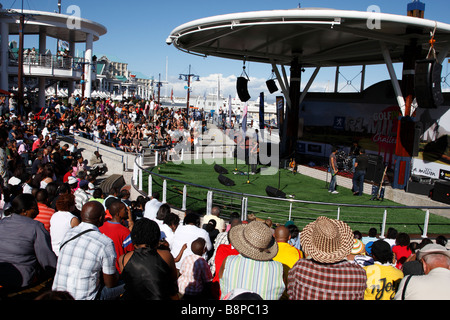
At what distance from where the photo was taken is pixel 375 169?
15.1 m

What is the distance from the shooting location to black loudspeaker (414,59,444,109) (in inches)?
449

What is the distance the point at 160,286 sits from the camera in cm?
328

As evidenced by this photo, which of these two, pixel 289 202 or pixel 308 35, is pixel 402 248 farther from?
pixel 308 35

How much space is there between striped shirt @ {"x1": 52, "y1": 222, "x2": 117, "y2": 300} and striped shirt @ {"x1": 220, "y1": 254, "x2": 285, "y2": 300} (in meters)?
1.16

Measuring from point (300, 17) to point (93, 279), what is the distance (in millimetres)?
11673

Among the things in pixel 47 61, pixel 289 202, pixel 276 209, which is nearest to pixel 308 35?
pixel 289 202

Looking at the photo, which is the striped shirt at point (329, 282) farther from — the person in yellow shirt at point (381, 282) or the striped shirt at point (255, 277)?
the person in yellow shirt at point (381, 282)

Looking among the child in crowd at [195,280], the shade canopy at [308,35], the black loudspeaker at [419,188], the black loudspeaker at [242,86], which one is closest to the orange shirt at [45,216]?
the child in crowd at [195,280]

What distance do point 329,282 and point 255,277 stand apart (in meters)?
0.62

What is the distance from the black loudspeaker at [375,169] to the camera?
1478 cm

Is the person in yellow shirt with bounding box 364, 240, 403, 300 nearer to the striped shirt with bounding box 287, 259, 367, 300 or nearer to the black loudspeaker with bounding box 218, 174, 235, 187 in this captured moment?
the striped shirt with bounding box 287, 259, 367, 300
